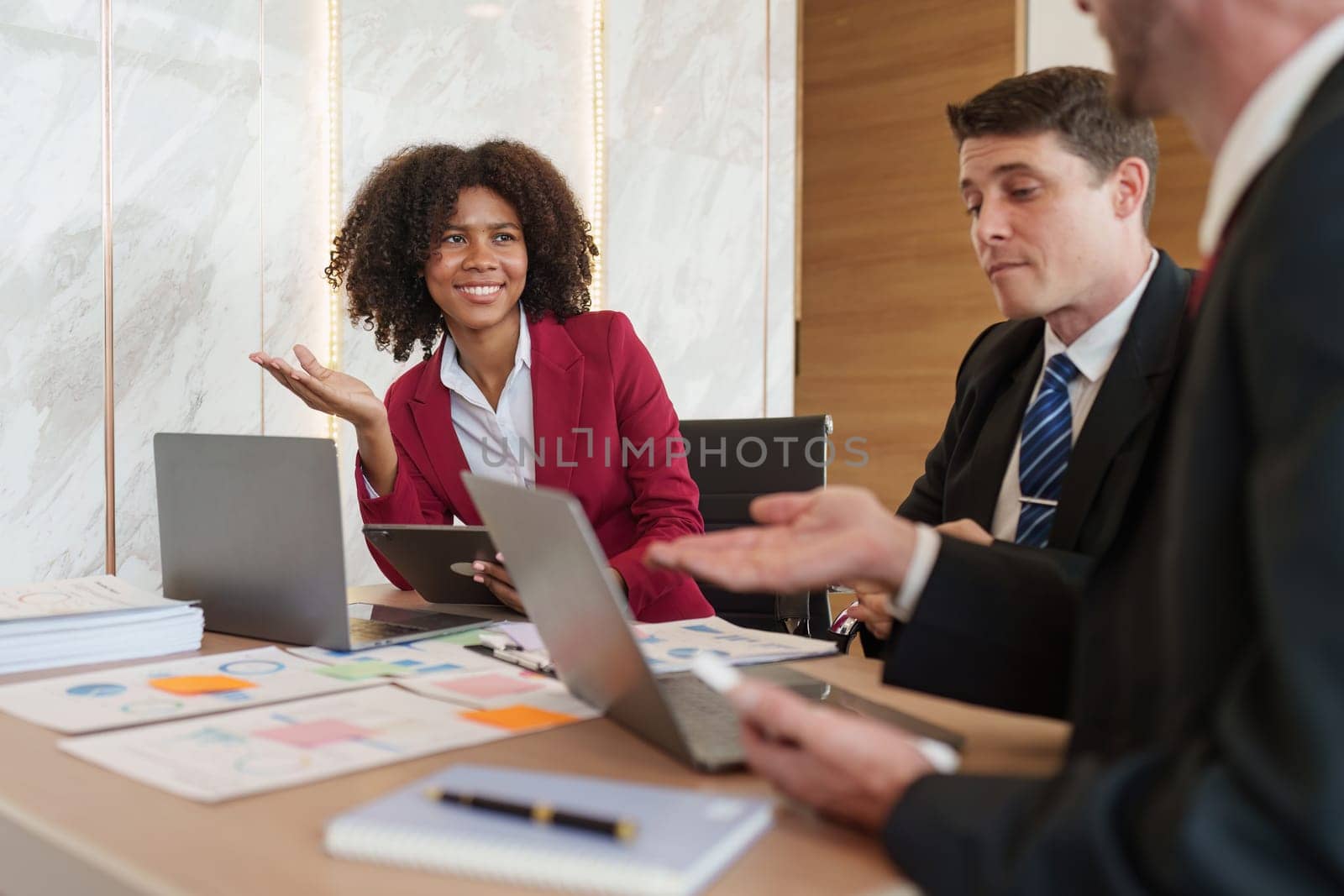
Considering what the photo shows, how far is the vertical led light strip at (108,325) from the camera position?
105 inches

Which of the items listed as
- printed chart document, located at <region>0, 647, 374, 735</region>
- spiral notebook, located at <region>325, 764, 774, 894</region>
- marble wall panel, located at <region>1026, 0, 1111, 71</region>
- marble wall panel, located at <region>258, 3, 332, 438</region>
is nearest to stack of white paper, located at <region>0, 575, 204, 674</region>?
printed chart document, located at <region>0, 647, 374, 735</region>

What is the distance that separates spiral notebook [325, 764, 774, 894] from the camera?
0.71 metres

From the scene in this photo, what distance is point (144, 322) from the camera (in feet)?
9.14

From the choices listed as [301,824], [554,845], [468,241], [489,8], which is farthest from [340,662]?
[489,8]

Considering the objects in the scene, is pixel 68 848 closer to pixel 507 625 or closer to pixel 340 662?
pixel 340 662

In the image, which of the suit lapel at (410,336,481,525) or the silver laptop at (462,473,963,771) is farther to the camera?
the suit lapel at (410,336,481,525)

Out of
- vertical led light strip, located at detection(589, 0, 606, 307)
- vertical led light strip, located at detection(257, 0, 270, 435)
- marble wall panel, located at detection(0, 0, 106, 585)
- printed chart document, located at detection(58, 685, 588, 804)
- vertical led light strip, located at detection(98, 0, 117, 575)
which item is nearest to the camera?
printed chart document, located at detection(58, 685, 588, 804)

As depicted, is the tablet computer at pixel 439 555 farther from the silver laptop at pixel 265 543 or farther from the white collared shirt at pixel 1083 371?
the white collared shirt at pixel 1083 371

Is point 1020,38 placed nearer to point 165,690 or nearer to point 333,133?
point 333,133

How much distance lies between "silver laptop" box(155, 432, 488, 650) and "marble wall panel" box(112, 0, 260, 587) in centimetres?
113

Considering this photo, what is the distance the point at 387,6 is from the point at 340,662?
2336mm

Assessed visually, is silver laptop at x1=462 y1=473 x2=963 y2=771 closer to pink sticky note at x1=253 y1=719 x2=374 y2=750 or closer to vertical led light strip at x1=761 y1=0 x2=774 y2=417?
pink sticky note at x1=253 y1=719 x2=374 y2=750

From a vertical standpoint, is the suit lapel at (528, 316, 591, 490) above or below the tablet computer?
above

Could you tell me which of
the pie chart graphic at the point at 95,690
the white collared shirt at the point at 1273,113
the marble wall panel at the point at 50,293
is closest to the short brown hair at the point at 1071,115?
the white collared shirt at the point at 1273,113
